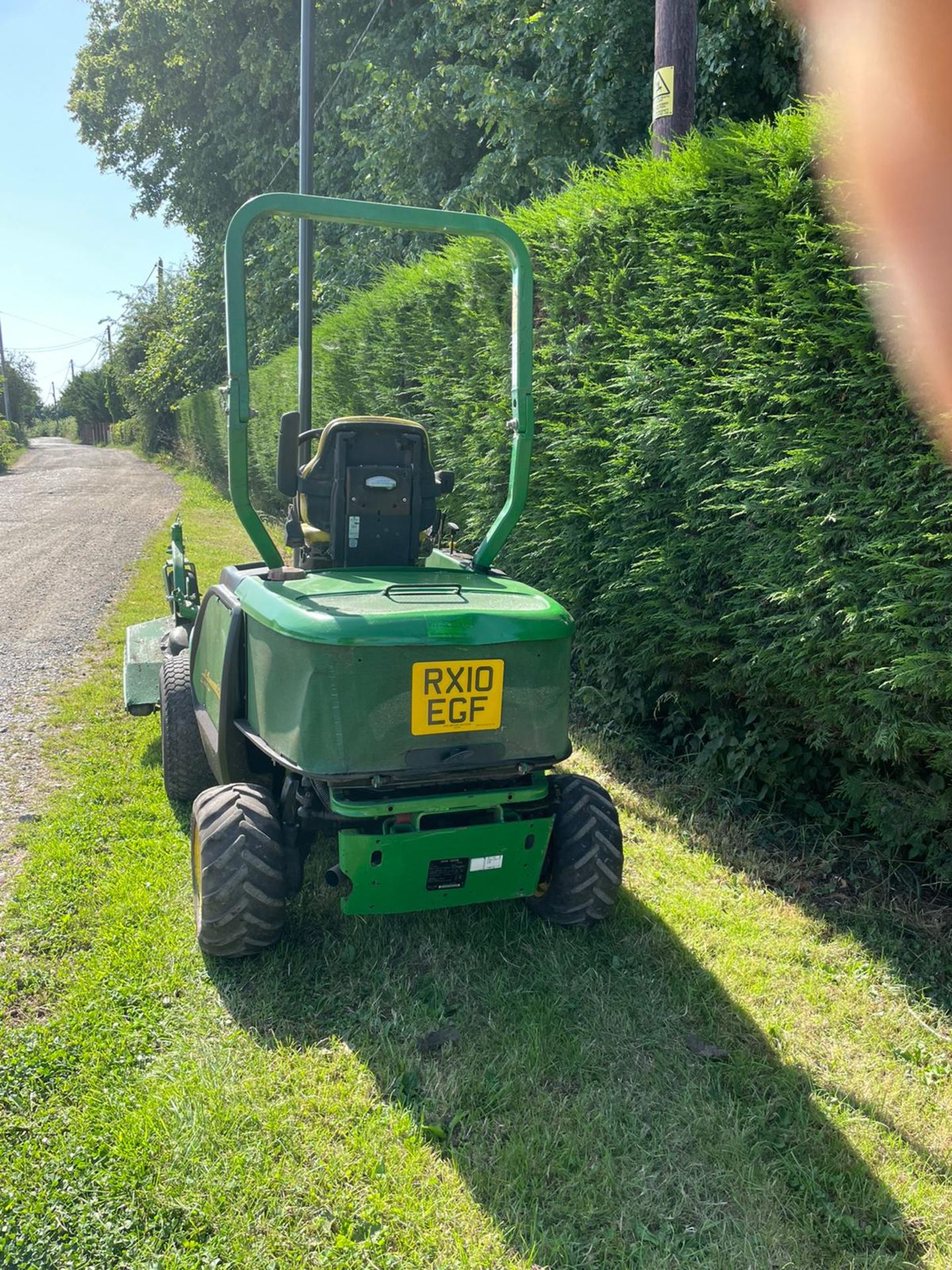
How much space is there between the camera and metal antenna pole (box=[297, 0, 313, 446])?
9.53m

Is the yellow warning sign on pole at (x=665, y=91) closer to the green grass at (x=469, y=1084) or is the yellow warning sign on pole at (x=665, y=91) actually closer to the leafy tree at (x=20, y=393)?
the green grass at (x=469, y=1084)

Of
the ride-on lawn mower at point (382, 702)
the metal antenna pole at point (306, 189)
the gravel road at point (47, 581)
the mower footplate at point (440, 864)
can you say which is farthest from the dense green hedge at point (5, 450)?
the mower footplate at point (440, 864)

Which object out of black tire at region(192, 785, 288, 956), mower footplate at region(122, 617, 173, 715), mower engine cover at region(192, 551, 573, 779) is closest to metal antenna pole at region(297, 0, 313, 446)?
mower footplate at region(122, 617, 173, 715)

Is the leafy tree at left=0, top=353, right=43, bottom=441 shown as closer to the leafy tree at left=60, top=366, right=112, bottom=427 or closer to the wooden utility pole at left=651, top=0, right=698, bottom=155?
the leafy tree at left=60, top=366, right=112, bottom=427

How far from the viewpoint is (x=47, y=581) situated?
10312mm

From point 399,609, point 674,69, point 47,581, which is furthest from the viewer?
point 47,581

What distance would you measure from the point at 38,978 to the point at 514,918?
1683mm

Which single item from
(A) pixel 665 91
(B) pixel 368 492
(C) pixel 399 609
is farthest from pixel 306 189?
(C) pixel 399 609

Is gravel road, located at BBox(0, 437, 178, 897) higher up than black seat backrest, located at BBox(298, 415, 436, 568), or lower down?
lower down

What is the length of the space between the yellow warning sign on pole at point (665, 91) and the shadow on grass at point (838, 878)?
361cm

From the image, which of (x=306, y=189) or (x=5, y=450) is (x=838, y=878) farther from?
(x=5, y=450)

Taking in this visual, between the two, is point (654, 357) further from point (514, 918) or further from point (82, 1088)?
point (82, 1088)

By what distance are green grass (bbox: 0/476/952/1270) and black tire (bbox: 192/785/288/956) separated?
16cm

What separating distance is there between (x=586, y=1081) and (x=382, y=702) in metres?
1.30
